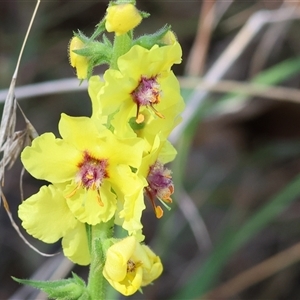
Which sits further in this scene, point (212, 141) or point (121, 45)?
point (212, 141)

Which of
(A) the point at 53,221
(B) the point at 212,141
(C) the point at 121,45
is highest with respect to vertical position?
(C) the point at 121,45

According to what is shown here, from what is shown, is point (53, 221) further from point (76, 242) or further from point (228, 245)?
point (228, 245)

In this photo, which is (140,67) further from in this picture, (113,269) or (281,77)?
(281,77)

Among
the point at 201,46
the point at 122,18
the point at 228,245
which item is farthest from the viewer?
the point at 201,46

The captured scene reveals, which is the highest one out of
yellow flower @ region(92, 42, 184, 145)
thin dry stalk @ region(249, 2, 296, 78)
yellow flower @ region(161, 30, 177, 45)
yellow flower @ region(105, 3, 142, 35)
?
yellow flower @ region(105, 3, 142, 35)

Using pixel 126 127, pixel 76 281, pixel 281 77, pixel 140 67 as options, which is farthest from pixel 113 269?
pixel 281 77

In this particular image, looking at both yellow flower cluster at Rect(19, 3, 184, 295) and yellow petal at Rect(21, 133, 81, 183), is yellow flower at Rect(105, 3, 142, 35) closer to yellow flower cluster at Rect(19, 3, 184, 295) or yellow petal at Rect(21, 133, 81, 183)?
yellow flower cluster at Rect(19, 3, 184, 295)

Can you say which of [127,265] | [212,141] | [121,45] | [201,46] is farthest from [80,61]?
[212,141]

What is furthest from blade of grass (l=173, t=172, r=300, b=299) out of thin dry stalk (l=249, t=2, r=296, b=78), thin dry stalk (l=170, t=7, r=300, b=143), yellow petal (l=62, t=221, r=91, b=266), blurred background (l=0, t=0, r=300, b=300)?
yellow petal (l=62, t=221, r=91, b=266)
